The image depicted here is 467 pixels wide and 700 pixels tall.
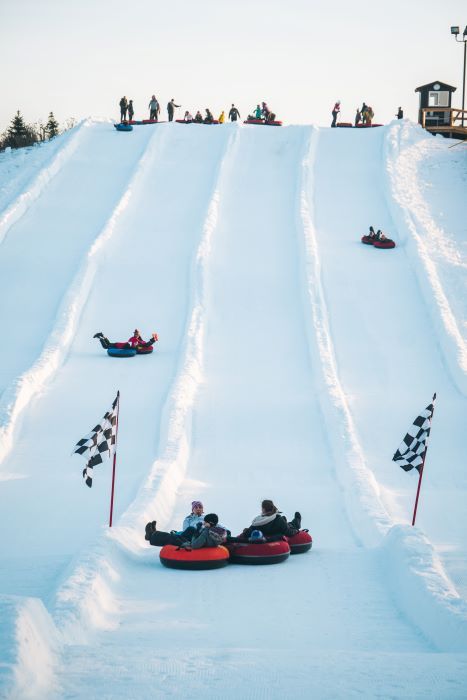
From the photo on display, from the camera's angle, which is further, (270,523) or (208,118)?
(208,118)

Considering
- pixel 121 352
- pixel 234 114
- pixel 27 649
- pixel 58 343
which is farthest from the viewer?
pixel 234 114

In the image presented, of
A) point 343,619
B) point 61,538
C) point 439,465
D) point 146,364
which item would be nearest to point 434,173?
point 146,364

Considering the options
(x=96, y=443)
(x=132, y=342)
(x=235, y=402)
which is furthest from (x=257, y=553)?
(x=132, y=342)

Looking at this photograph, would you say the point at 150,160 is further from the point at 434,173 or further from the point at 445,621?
the point at 445,621

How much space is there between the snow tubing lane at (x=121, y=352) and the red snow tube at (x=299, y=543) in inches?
367

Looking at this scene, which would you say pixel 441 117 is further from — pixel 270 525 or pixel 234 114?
pixel 270 525

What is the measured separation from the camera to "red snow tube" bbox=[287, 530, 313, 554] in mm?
9977

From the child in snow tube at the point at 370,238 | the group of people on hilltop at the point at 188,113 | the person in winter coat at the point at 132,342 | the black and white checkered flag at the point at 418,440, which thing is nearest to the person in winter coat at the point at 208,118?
the group of people on hilltop at the point at 188,113

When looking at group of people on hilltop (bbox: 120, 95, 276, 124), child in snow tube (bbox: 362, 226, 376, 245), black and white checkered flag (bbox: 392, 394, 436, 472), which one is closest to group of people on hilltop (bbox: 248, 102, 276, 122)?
group of people on hilltop (bbox: 120, 95, 276, 124)

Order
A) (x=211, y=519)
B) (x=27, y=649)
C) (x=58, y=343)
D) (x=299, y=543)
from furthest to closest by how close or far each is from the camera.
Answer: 1. (x=58, y=343)
2. (x=299, y=543)
3. (x=211, y=519)
4. (x=27, y=649)

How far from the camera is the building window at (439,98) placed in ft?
135

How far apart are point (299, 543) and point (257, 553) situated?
0.69 metres

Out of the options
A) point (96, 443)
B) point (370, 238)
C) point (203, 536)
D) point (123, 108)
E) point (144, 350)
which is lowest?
point (144, 350)

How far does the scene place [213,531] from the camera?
31.1 ft
